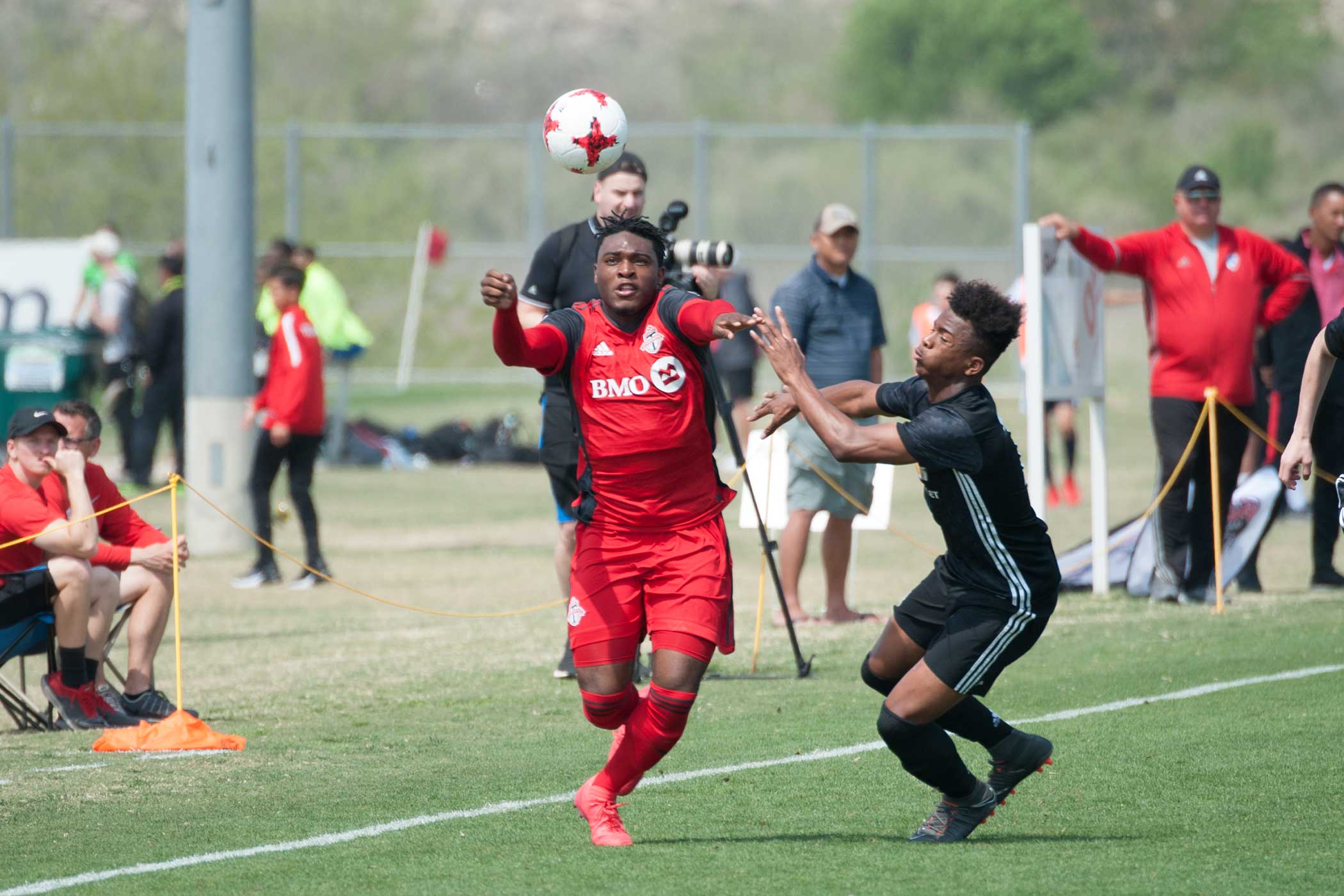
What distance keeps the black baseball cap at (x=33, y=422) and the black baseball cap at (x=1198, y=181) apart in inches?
262

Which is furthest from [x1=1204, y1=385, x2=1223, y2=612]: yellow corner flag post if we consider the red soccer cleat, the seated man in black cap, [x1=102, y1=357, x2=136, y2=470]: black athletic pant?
[x1=102, y1=357, x2=136, y2=470]: black athletic pant

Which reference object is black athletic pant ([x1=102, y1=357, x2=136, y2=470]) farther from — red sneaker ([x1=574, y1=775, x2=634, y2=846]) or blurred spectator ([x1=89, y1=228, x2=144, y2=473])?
red sneaker ([x1=574, y1=775, x2=634, y2=846])

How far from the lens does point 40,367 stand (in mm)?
19141

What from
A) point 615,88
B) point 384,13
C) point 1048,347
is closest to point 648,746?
point 1048,347

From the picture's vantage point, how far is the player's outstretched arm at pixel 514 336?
225 inches

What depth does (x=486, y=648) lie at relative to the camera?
34.0 feet

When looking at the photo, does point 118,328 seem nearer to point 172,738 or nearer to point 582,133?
point 172,738

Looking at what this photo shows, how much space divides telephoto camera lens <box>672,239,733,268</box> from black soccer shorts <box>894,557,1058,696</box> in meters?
2.82

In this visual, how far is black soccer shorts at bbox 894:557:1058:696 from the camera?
5.83 metres

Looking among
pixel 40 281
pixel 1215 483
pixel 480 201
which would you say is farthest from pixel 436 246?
pixel 480 201

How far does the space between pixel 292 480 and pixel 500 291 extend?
25.6 ft

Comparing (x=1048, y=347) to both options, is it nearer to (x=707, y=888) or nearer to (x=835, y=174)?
(x=707, y=888)

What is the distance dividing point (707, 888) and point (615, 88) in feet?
262

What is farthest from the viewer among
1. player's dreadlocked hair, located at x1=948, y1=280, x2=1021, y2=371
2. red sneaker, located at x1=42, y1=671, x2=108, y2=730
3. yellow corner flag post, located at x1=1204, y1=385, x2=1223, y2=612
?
yellow corner flag post, located at x1=1204, y1=385, x2=1223, y2=612
